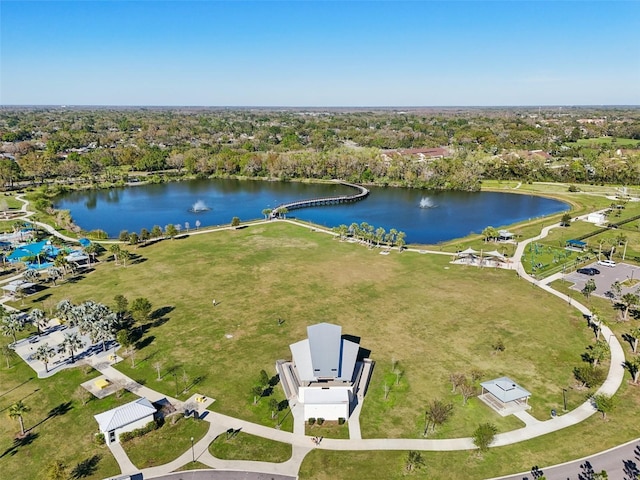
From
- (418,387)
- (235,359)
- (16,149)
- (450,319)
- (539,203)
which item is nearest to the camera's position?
(418,387)

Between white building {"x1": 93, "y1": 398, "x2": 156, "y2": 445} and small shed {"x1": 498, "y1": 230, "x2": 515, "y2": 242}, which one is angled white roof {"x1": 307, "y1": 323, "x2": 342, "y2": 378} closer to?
white building {"x1": 93, "y1": 398, "x2": 156, "y2": 445}

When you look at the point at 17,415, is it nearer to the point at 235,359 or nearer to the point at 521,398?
the point at 235,359

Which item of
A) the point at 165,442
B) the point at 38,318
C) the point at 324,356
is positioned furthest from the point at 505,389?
the point at 38,318

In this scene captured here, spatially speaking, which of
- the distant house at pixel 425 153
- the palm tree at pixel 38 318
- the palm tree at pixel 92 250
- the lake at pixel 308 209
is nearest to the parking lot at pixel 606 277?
the lake at pixel 308 209

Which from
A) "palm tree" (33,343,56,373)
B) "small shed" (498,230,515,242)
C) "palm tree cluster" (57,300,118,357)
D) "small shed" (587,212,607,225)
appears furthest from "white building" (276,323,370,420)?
"small shed" (587,212,607,225)

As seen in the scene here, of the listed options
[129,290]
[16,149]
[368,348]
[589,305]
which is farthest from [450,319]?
[16,149]

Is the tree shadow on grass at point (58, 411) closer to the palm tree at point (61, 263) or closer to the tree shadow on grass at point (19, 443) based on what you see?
the tree shadow on grass at point (19, 443)
